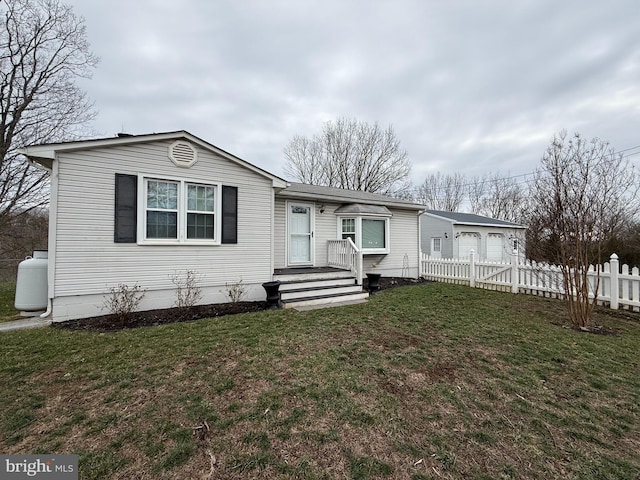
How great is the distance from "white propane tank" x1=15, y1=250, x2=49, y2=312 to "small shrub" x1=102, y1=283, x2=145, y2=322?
1511 mm

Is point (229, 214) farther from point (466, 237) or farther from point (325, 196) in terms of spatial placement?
point (466, 237)

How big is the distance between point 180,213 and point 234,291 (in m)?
2.19

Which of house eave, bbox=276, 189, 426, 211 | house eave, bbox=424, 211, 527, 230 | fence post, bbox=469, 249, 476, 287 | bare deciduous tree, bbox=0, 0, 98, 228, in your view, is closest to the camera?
house eave, bbox=276, 189, 426, 211

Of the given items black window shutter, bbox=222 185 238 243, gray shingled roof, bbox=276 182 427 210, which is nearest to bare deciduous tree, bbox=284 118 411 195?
gray shingled roof, bbox=276 182 427 210

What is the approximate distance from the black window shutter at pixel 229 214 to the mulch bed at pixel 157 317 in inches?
63.0

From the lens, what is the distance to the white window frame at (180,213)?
5.78m

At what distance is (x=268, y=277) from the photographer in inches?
283

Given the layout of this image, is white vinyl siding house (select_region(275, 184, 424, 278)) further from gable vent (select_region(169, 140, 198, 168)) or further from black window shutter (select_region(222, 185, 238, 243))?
gable vent (select_region(169, 140, 198, 168))

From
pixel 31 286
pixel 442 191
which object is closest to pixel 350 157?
pixel 442 191

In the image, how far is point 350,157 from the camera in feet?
74.9

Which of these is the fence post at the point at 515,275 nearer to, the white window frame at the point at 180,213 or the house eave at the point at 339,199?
the house eave at the point at 339,199

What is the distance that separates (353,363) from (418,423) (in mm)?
1151

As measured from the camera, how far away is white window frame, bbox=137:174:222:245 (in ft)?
19.0

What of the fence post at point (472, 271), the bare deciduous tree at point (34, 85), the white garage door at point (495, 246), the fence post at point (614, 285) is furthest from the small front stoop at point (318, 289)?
the white garage door at point (495, 246)
